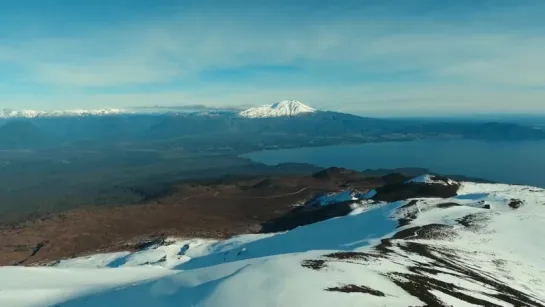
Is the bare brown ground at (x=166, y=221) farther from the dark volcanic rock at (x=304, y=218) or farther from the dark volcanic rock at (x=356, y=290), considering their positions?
the dark volcanic rock at (x=356, y=290)

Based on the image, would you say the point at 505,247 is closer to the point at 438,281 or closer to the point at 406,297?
the point at 438,281

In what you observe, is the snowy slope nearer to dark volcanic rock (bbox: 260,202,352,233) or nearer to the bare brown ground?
Result: dark volcanic rock (bbox: 260,202,352,233)

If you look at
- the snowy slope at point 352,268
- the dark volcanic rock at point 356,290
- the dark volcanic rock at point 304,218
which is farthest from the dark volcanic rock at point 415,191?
the dark volcanic rock at point 356,290

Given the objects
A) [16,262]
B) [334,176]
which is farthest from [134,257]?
[334,176]

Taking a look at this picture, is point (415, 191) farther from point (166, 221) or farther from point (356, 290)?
point (356, 290)

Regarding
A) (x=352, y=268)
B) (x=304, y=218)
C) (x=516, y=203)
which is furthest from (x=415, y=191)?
(x=352, y=268)

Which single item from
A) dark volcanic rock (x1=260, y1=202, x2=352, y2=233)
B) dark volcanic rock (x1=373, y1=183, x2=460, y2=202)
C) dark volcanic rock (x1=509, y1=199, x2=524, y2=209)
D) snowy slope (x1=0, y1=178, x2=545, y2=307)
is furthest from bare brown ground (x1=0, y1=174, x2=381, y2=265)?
dark volcanic rock (x1=509, y1=199, x2=524, y2=209)

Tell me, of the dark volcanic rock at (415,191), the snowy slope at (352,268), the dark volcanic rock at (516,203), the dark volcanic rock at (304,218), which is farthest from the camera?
the dark volcanic rock at (415,191)
